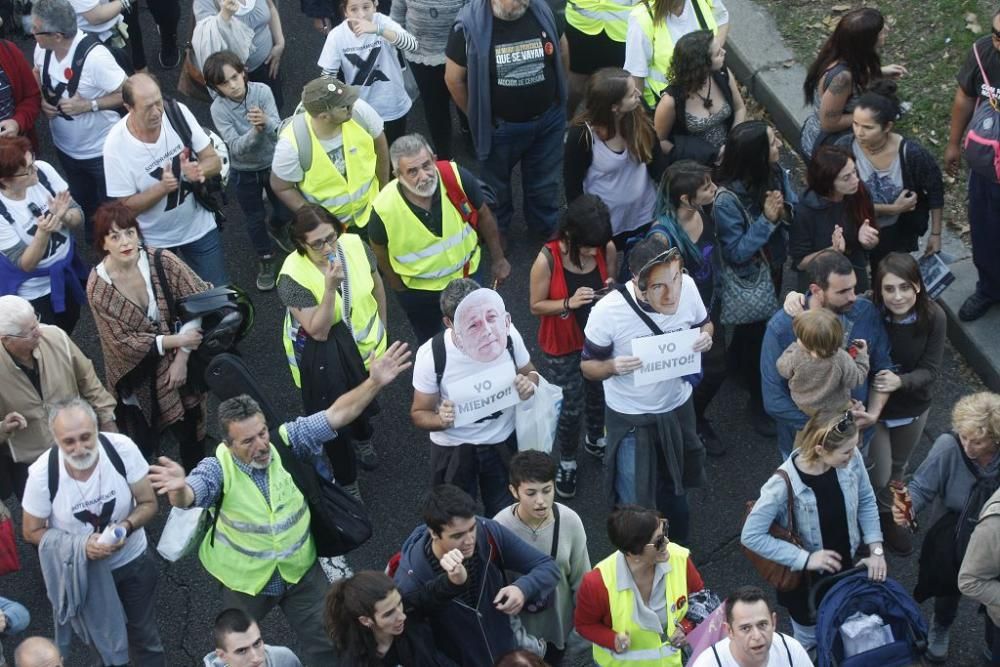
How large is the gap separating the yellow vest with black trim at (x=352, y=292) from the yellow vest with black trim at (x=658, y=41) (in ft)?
7.65

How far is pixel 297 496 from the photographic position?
19.8 feet

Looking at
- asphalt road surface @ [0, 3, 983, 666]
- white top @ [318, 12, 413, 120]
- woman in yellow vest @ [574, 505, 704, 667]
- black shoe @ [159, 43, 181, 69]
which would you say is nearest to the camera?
woman in yellow vest @ [574, 505, 704, 667]

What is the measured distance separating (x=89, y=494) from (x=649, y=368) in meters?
2.59

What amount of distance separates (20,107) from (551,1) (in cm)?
376

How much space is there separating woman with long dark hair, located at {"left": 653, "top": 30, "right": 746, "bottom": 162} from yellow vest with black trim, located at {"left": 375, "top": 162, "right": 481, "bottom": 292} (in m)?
1.36

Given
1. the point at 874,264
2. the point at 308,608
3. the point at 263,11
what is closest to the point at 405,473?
the point at 308,608

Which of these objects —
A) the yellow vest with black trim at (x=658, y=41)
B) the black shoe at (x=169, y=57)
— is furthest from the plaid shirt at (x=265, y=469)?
the black shoe at (x=169, y=57)

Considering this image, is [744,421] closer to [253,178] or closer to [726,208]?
[726,208]

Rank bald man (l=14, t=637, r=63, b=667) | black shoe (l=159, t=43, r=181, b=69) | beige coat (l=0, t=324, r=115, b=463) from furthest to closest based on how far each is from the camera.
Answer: black shoe (l=159, t=43, r=181, b=69) < beige coat (l=0, t=324, r=115, b=463) < bald man (l=14, t=637, r=63, b=667)

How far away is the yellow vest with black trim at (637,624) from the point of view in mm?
5578

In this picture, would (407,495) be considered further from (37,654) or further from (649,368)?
(37,654)

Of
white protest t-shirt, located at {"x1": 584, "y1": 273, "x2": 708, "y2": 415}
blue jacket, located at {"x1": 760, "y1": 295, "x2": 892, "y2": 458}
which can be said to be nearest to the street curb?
blue jacket, located at {"x1": 760, "y1": 295, "x2": 892, "y2": 458}

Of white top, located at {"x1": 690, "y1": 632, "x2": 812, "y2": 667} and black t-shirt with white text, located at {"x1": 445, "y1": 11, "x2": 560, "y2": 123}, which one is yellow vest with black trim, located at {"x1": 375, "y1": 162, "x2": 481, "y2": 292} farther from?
white top, located at {"x1": 690, "y1": 632, "x2": 812, "y2": 667}

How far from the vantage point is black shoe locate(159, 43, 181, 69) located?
37.7ft
